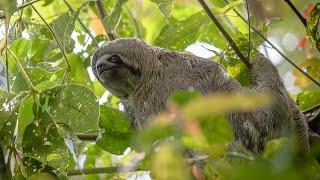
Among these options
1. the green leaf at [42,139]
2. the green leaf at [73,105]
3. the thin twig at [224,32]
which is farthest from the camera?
the thin twig at [224,32]

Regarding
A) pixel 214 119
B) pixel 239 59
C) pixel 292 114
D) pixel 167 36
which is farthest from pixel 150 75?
pixel 214 119

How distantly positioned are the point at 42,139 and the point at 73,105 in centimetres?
38

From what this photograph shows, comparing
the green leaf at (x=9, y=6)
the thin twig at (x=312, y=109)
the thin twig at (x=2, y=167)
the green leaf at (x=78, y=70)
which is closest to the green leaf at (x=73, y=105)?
the thin twig at (x=2, y=167)

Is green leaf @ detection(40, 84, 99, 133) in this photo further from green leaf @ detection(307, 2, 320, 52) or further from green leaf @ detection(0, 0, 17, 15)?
green leaf @ detection(307, 2, 320, 52)

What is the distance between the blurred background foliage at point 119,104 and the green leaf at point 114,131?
0.03ft

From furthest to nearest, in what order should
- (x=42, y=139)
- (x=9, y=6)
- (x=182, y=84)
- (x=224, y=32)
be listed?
1. (x=182, y=84)
2. (x=224, y=32)
3. (x=42, y=139)
4. (x=9, y=6)

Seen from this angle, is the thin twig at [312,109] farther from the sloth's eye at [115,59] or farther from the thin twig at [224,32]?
the sloth's eye at [115,59]

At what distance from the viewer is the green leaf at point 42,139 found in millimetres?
3373

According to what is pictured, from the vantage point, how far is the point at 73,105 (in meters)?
3.69

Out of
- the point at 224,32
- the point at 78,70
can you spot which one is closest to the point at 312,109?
the point at 224,32

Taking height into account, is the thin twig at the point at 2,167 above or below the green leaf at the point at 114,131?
above

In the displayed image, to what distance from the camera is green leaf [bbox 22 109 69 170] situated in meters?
3.37

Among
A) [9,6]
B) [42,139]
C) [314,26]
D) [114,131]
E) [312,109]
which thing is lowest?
[312,109]

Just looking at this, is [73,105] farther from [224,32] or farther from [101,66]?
[101,66]
